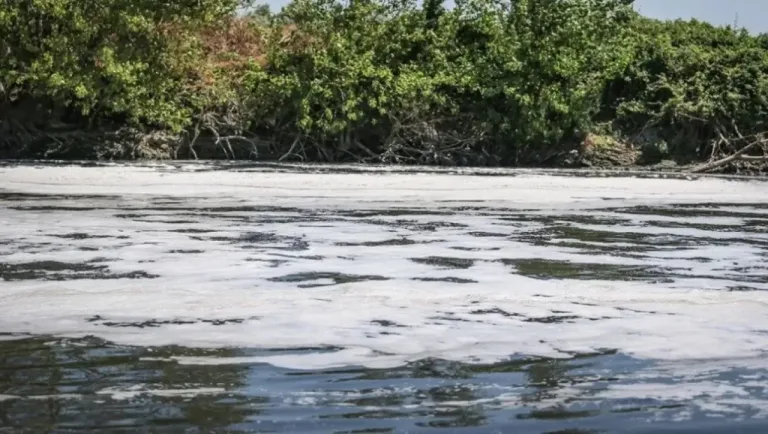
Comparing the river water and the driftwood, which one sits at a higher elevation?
the driftwood

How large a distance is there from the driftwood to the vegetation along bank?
69mm

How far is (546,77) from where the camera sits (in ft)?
80.3

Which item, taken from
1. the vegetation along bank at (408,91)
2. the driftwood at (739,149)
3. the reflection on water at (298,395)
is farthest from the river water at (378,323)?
the vegetation along bank at (408,91)

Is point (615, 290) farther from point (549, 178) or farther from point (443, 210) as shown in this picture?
point (549, 178)

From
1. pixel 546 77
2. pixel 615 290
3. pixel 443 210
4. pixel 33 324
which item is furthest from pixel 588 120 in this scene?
pixel 33 324

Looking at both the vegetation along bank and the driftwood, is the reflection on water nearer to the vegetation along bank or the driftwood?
the driftwood

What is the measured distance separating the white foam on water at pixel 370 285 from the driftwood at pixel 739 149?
36.2 ft

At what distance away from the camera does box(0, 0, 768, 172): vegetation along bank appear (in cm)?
2377

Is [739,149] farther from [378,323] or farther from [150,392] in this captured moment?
[150,392]

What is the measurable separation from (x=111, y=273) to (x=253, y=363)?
8.43 ft

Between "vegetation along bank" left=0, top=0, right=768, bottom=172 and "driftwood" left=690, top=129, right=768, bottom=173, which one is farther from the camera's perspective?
"vegetation along bank" left=0, top=0, right=768, bottom=172

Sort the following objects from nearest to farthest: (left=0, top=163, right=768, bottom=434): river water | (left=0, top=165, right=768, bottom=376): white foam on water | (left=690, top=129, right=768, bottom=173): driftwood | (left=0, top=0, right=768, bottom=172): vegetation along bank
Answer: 1. (left=0, top=163, right=768, bottom=434): river water
2. (left=0, top=165, right=768, bottom=376): white foam on water
3. (left=690, top=129, right=768, bottom=173): driftwood
4. (left=0, top=0, right=768, bottom=172): vegetation along bank

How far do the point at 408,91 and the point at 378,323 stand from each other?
19.8 meters

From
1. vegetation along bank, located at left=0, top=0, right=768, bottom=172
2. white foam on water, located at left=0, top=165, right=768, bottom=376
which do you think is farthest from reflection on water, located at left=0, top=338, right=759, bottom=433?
vegetation along bank, located at left=0, top=0, right=768, bottom=172
